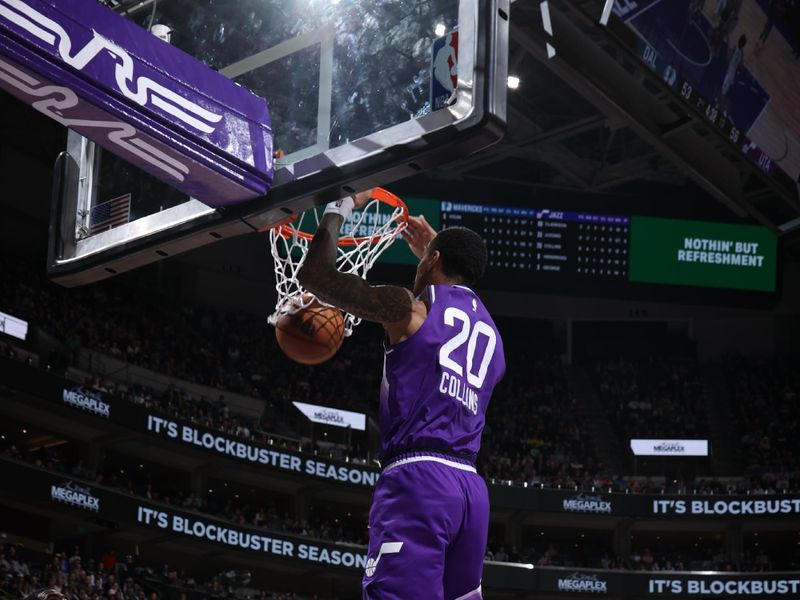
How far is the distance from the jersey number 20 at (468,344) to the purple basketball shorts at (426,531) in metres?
0.31

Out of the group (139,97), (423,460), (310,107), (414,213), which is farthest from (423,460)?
(414,213)

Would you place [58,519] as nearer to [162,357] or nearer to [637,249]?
[162,357]

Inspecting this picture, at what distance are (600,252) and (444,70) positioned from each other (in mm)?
21853

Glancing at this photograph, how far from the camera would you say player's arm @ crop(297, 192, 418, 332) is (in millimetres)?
3611

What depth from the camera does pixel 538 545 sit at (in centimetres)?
2975

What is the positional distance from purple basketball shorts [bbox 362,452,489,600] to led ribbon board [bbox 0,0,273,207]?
146 centimetres

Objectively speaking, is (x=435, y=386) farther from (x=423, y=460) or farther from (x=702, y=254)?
(x=702, y=254)

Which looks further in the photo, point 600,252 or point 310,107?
point 600,252

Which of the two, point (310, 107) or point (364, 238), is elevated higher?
point (364, 238)

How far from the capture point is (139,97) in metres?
4.25

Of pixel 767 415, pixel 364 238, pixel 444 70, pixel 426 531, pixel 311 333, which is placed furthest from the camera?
pixel 767 415

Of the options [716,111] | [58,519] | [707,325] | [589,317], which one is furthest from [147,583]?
[707,325]

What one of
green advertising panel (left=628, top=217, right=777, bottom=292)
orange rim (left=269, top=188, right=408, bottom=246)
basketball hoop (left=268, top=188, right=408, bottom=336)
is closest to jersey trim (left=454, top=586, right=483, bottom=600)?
orange rim (left=269, top=188, right=408, bottom=246)

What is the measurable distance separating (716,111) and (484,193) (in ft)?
41.5
